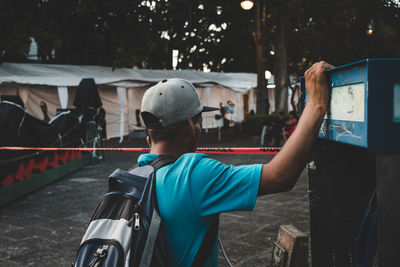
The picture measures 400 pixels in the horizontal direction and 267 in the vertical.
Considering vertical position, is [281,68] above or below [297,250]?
above

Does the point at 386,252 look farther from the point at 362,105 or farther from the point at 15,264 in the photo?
the point at 15,264

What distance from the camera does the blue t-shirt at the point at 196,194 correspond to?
1.44 meters

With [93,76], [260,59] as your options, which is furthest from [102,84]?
[260,59]

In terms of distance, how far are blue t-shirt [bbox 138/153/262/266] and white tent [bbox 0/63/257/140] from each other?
1361cm

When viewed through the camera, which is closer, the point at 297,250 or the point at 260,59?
the point at 297,250

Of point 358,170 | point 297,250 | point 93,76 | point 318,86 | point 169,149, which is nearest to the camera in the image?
point 318,86

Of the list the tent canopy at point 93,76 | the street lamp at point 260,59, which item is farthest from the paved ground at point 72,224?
the street lamp at point 260,59

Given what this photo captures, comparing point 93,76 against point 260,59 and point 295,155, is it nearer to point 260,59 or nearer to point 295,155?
point 260,59

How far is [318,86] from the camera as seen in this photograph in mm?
1509

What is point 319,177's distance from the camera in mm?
1943

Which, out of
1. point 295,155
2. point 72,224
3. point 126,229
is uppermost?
point 295,155

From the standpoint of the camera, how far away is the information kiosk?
132cm

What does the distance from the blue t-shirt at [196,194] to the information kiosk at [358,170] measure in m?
0.37

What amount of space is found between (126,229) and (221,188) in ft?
1.09
